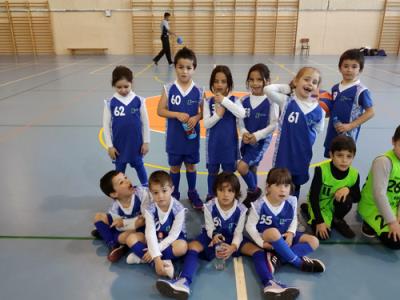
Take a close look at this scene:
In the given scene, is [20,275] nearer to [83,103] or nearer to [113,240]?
[113,240]

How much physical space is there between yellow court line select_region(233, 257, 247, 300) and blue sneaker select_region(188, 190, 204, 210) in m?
0.73

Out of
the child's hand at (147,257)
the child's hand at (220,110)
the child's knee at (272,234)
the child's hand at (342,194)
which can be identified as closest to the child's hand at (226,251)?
the child's knee at (272,234)

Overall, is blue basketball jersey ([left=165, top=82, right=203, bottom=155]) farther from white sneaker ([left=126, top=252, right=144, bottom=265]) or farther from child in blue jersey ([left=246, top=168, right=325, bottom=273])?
white sneaker ([left=126, top=252, right=144, bottom=265])

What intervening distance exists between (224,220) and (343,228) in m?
1.01

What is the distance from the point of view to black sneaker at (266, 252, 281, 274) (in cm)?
213

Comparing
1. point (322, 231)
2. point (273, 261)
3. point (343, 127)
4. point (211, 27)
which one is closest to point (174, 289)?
point (273, 261)

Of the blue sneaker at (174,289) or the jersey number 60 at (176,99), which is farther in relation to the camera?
the jersey number 60 at (176,99)

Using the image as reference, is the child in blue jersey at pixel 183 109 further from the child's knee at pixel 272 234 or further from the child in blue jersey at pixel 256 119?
the child's knee at pixel 272 234

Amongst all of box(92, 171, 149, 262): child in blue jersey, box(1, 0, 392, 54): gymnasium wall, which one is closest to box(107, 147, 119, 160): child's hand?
box(92, 171, 149, 262): child in blue jersey

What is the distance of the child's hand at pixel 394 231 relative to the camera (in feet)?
7.65

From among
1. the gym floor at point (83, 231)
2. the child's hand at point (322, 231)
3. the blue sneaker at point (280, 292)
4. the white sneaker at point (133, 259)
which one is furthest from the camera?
the child's hand at point (322, 231)

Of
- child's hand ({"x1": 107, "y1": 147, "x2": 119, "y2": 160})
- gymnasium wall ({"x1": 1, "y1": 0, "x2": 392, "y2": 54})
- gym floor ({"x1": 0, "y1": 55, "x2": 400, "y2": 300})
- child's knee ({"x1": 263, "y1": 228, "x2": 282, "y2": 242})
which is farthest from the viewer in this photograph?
gymnasium wall ({"x1": 1, "y1": 0, "x2": 392, "y2": 54})

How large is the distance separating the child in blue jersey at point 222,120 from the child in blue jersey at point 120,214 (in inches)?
26.8

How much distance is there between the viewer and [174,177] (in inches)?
118
